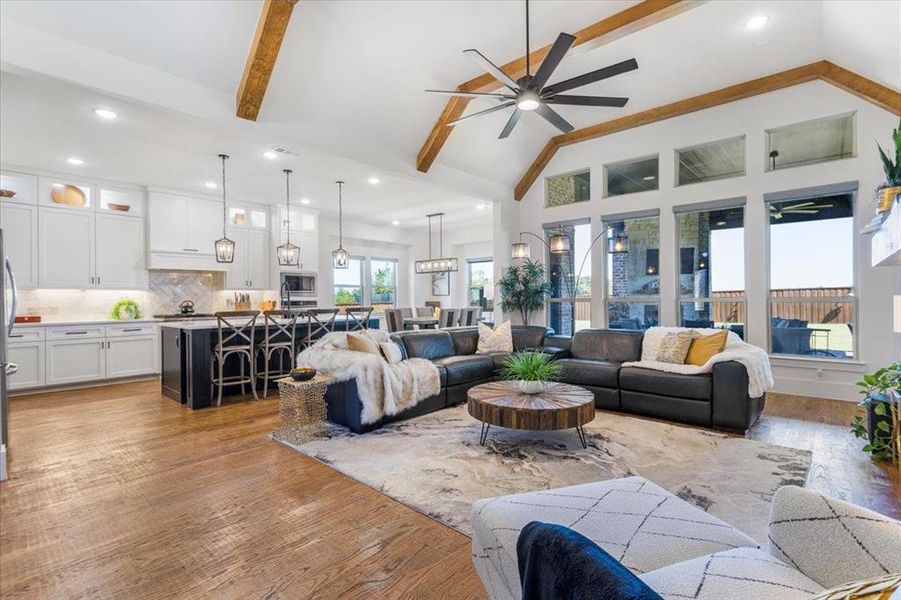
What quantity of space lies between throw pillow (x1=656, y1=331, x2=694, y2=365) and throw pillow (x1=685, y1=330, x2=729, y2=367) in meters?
0.05

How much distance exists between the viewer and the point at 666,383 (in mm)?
4121

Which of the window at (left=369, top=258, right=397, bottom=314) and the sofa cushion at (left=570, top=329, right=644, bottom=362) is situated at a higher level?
the window at (left=369, top=258, right=397, bottom=314)

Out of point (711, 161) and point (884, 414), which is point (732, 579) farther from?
point (711, 161)

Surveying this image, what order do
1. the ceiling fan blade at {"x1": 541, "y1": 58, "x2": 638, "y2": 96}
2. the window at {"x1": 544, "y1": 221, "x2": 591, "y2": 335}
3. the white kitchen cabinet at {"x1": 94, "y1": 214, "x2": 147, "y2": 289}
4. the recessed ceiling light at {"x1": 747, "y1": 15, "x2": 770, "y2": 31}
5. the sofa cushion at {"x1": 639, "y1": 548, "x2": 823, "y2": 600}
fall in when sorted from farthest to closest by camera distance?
1. the window at {"x1": 544, "y1": 221, "x2": 591, "y2": 335}
2. the white kitchen cabinet at {"x1": 94, "y1": 214, "x2": 147, "y2": 289}
3. the recessed ceiling light at {"x1": 747, "y1": 15, "x2": 770, "y2": 31}
4. the ceiling fan blade at {"x1": 541, "y1": 58, "x2": 638, "y2": 96}
5. the sofa cushion at {"x1": 639, "y1": 548, "x2": 823, "y2": 600}

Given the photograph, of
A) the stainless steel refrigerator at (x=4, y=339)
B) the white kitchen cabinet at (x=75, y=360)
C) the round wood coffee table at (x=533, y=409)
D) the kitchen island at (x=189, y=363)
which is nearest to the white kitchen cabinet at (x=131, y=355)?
the white kitchen cabinet at (x=75, y=360)

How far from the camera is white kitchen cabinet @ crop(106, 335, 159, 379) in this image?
6.13 m

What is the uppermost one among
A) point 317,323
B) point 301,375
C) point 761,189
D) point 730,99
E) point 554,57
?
point 730,99

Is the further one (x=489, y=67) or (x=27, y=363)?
(x=27, y=363)

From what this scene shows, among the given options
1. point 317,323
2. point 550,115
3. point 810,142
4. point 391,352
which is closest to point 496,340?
point 391,352

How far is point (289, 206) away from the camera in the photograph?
27.0 feet

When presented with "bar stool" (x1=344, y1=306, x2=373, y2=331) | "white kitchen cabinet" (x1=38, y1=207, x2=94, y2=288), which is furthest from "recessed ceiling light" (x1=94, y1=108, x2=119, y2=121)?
"bar stool" (x1=344, y1=306, x2=373, y2=331)

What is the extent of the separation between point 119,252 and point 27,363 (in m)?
1.89

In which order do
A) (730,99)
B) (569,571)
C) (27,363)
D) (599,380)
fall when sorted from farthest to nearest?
(730,99) < (27,363) < (599,380) < (569,571)

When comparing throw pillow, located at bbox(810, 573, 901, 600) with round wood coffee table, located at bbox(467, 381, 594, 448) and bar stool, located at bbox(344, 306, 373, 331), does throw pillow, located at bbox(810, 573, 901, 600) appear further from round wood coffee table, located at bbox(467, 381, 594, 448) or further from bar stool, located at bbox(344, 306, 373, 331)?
bar stool, located at bbox(344, 306, 373, 331)
